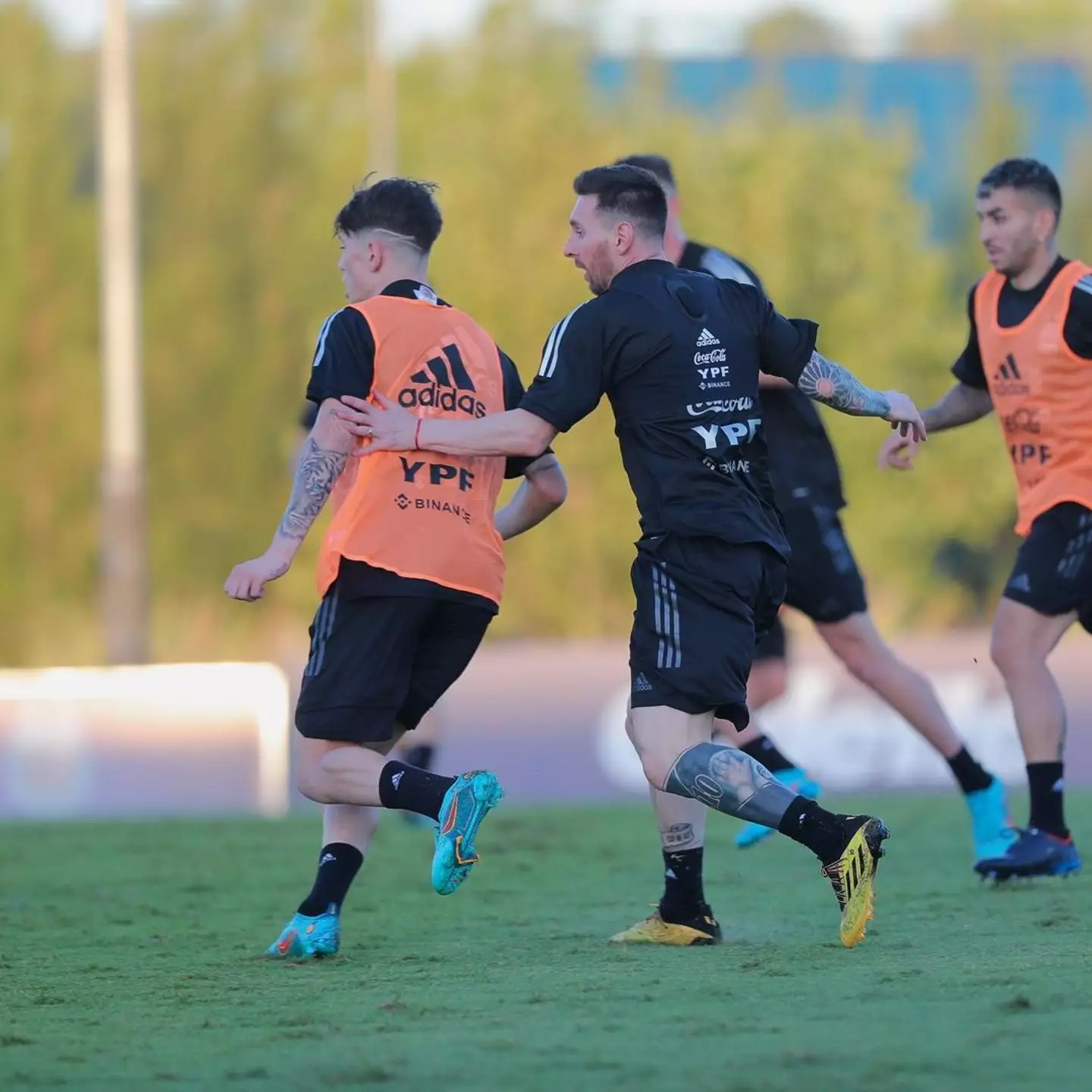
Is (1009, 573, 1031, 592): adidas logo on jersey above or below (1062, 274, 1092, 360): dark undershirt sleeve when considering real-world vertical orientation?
below

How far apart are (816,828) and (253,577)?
1559mm

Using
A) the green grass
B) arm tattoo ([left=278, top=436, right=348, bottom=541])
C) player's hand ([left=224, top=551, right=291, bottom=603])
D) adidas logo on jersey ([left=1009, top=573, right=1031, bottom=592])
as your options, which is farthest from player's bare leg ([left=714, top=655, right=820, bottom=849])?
player's hand ([left=224, top=551, right=291, bottom=603])

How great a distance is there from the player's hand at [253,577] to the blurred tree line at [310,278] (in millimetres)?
18684

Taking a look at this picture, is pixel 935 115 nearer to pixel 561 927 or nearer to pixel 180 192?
pixel 180 192

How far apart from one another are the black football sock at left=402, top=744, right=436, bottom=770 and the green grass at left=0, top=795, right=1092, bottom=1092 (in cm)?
176

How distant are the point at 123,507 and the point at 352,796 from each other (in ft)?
46.4

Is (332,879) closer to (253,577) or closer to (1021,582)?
(253,577)

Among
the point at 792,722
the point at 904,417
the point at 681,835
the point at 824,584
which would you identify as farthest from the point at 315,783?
the point at 792,722

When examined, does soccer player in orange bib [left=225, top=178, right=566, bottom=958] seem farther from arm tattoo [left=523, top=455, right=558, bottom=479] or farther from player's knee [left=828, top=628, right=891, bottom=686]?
player's knee [left=828, top=628, right=891, bottom=686]

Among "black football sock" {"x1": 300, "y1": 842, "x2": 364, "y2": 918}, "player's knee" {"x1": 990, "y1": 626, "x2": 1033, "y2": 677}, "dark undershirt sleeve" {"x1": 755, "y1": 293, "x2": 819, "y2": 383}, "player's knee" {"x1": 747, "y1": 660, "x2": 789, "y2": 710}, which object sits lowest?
"black football sock" {"x1": 300, "y1": 842, "x2": 364, "y2": 918}

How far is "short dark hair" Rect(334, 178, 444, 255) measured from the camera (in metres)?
5.73

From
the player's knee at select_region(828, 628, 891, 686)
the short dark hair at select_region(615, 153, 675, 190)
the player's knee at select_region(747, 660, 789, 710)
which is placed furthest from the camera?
the player's knee at select_region(747, 660, 789, 710)

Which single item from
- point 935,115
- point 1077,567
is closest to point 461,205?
point 935,115

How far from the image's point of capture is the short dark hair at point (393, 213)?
5727mm
